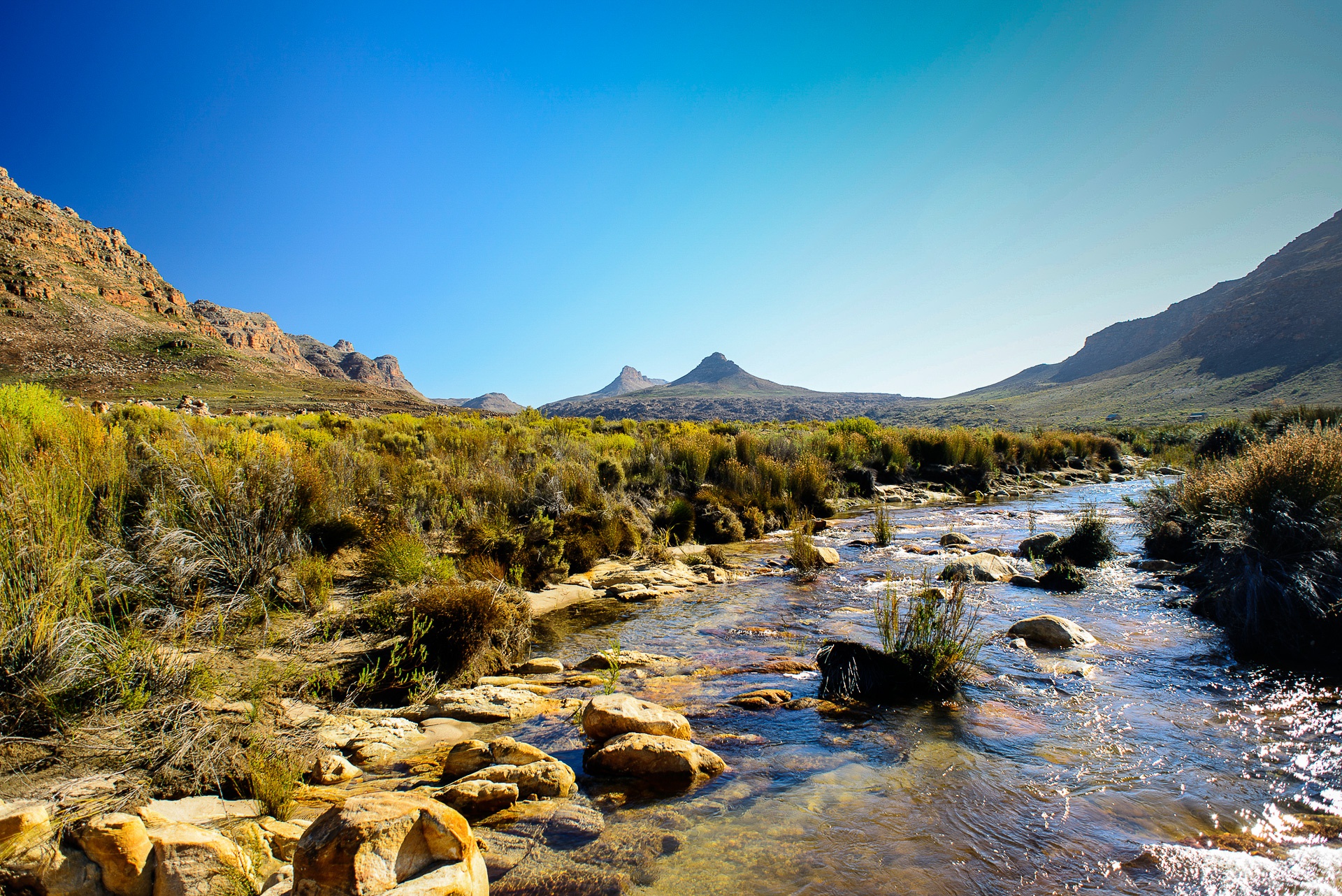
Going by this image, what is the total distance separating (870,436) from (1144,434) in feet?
78.7

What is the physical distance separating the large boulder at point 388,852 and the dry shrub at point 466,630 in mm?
2703

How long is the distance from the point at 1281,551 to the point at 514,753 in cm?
752

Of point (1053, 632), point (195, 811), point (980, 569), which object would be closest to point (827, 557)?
point (980, 569)

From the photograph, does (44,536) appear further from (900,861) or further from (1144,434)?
(1144,434)

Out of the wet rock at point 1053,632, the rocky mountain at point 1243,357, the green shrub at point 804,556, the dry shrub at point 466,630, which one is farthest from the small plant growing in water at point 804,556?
the rocky mountain at point 1243,357

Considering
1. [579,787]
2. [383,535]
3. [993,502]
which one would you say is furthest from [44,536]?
[993,502]

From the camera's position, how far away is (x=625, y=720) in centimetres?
365

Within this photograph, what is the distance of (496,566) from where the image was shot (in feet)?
22.0

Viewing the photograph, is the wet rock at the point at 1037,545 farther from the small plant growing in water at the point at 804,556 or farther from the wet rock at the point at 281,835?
the wet rock at the point at 281,835

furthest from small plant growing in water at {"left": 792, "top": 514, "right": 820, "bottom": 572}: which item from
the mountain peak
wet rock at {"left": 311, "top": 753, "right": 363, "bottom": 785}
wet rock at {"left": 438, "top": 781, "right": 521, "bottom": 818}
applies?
the mountain peak

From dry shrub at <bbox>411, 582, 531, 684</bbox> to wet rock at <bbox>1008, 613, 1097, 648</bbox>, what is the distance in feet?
17.4

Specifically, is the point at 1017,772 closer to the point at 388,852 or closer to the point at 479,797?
the point at 479,797

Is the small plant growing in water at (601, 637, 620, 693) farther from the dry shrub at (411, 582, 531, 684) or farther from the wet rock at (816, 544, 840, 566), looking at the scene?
the wet rock at (816, 544, 840, 566)

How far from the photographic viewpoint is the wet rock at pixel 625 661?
529cm
